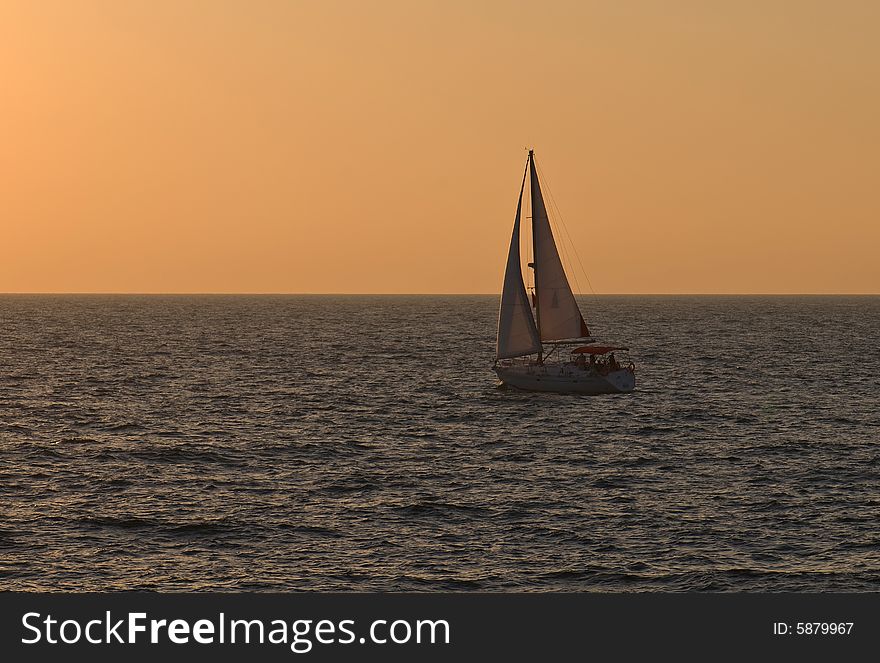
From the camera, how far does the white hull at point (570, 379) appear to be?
2906 inches

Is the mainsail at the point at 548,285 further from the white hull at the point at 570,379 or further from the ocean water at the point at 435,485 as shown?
the ocean water at the point at 435,485

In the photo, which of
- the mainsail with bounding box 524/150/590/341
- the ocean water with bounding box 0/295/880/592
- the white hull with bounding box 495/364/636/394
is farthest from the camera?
the mainsail with bounding box 524/150/590/341

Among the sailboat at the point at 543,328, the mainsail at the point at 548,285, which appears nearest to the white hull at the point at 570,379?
the sailboat at the point at 543,328

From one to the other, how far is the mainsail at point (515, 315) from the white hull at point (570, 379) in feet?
4.99

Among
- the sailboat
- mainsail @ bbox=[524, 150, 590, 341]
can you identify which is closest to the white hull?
the sailboat

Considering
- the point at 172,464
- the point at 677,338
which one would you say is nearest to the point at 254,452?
the point at 172,464

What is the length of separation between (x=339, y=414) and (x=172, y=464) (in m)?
19.4

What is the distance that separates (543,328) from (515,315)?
290 cm

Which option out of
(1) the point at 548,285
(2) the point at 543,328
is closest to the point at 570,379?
(2) the point at 543,328

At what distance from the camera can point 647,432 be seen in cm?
5825

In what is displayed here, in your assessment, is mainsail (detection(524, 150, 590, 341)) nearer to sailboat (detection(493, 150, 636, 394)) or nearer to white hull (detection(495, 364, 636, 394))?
sailboat (detection(493, 150, 636, 394))

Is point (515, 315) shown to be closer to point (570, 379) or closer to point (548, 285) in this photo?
point (548, 285)

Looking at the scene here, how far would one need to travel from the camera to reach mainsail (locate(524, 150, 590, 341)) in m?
76.8
